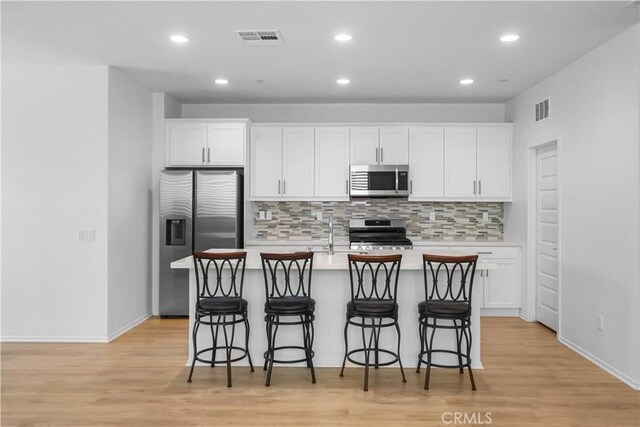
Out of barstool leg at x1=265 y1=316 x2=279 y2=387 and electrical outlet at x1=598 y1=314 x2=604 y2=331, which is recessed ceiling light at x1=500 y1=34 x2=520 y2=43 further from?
barstool leg at x1=265 y1=316 x2=279 y2=387

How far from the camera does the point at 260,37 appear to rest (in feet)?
12.7

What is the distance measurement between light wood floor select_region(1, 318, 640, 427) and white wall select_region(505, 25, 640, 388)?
1.19 ft

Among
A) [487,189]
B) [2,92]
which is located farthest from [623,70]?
[2,92]

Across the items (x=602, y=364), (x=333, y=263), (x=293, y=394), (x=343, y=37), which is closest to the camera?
(x=293, y=394)

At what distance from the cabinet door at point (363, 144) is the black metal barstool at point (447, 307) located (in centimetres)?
259

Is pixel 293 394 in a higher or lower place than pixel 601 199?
lower

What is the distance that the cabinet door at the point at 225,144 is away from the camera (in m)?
5.92

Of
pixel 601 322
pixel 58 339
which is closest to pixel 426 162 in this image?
pixel 601 322

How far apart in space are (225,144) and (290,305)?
3.03 metres

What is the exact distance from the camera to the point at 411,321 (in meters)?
3.91

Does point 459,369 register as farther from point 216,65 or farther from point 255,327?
point 216,65

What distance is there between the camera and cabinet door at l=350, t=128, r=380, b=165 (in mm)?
6121

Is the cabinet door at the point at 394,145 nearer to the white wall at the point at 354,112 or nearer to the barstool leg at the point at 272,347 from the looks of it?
the white wall at the point at 354,112

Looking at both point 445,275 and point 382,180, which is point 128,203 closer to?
point 382,180
